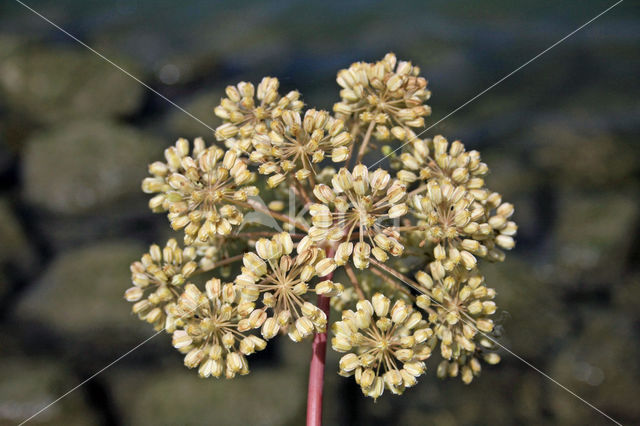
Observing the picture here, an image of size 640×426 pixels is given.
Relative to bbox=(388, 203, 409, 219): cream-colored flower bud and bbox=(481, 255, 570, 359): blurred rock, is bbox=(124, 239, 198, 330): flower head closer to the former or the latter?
bbox=(388, 203, 409, 219): cream-colored flower bud

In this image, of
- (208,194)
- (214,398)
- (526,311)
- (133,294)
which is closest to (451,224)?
(208,194)

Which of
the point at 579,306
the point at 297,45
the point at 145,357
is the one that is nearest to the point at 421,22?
the point at 297,45

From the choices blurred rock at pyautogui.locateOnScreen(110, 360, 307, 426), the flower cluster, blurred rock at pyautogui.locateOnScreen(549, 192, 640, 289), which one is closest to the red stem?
the flower cluster

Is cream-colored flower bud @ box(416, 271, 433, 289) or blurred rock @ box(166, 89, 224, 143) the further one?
blurred rock @ box(166, 89, 224, 143)

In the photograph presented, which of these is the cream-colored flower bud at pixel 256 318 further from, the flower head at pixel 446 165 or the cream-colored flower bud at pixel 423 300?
the flower head at pixel 446 165

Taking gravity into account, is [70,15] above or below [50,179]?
above

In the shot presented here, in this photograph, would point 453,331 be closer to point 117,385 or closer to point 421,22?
point 117,385

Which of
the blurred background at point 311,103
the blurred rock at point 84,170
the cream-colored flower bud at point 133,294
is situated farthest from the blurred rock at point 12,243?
the cream-colored flower bud at point 133,294

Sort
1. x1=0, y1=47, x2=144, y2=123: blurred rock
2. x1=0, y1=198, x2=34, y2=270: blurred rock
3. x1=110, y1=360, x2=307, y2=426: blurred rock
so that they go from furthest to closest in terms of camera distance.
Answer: x1=0, y1=47, x2=144, y2=123: blurred rock → x1=0, y1=198, x2=34, y2=270: blurred rock → x1=110, y1=360, x2=307, y2=426: blurred rock
